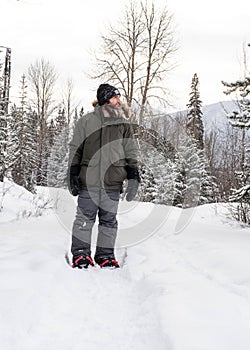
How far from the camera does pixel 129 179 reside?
12.7 feet

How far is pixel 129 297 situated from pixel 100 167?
1.47m

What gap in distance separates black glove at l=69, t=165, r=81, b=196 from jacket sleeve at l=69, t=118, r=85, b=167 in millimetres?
50

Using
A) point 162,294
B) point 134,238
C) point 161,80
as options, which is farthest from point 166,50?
point 162,294

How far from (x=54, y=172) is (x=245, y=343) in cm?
3078

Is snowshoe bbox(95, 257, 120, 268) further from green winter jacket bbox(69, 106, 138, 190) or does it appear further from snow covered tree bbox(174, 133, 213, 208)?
snow covered tree bbox(174, 133, 213, 208)

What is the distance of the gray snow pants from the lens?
3.63 m

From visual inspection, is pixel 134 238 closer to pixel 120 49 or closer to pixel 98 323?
pixel 98 323

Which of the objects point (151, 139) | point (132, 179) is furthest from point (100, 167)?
point (151, 139)

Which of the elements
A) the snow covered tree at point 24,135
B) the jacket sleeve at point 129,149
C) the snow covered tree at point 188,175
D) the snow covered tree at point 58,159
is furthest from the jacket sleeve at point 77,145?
the snow covered tree at point 58,159

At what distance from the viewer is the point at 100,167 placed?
366 centimetres

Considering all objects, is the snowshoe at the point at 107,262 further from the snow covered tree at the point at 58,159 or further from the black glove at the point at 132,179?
the snow covered tree at the point at 58,159

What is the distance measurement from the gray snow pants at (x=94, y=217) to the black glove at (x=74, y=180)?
9cm

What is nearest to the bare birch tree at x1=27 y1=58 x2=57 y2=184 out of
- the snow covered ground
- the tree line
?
the tree line

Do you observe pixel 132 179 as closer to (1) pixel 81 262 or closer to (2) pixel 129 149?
(2) pixel 129 149
